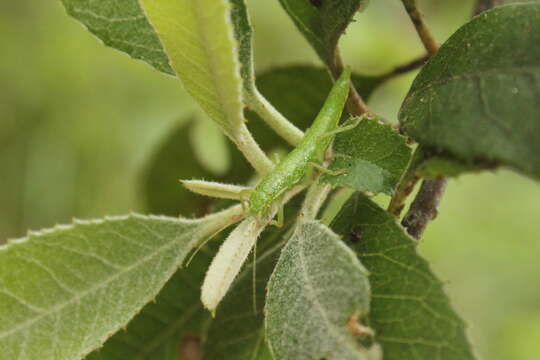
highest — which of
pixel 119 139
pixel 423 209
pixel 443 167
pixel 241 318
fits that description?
pixel 443 167

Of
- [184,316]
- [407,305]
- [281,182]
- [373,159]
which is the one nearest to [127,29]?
[281,182]

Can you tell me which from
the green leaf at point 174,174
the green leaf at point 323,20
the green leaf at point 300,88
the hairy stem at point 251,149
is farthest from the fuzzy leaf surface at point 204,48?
the green leaf at point 174,174

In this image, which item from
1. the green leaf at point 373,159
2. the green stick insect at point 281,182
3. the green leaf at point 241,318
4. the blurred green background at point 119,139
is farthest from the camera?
the blurred green background at point 119,139

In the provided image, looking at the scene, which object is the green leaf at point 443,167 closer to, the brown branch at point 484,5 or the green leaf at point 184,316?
the green leaf at point 184,316

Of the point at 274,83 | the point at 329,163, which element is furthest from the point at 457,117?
the point at 274,83

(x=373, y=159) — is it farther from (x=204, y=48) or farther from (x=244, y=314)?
(x=244, y=314)
